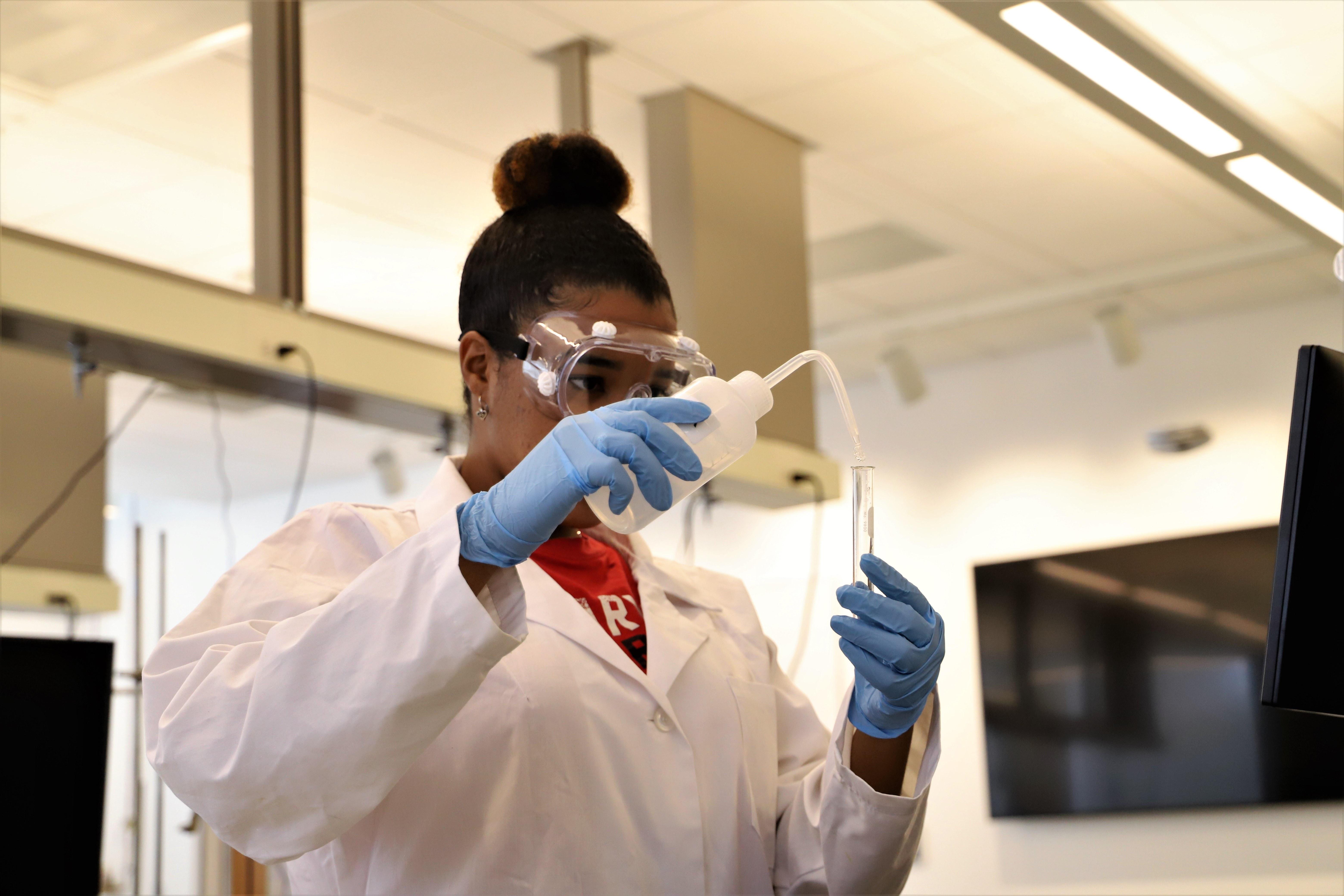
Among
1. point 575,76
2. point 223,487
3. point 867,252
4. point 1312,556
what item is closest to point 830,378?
point 1312,556

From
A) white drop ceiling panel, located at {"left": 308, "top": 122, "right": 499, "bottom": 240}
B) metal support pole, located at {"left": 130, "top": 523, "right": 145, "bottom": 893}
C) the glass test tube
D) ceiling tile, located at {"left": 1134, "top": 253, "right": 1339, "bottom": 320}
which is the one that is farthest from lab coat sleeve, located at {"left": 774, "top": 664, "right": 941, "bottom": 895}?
ceiling tile, located at {"left": 1134, "top": 253, "right": 1339, "bottom": 320}

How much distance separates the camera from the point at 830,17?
2992mm

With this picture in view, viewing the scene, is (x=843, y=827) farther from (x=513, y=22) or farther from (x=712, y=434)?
(x=513, y=22)

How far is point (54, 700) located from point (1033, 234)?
3163 mm

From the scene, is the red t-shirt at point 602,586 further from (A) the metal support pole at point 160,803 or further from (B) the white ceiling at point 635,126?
(A) the metal support pole at point 160,803

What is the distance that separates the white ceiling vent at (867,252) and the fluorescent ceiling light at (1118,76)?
145 centimetres

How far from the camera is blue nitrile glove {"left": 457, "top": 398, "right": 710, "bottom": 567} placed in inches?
39.5

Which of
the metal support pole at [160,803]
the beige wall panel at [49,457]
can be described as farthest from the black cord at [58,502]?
the metal support pole at [160,803]

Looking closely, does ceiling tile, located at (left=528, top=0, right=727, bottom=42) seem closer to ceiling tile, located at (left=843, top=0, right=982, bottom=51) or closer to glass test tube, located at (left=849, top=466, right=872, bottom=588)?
ceiling tile, located at (left=843, top=0, right=982, bottom=51)

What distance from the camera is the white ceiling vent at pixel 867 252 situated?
4.28 metres

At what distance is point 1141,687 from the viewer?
4.73 m

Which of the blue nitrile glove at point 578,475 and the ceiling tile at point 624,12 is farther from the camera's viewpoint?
the ceiling tile at point 624,12

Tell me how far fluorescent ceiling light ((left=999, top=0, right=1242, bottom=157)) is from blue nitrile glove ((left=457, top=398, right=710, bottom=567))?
4.86 ft

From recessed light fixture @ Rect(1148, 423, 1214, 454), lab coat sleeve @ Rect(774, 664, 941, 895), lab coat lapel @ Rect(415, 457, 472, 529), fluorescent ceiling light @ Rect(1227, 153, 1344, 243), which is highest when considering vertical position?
fluorescent ceiling light @ Rect(1227, 153, 1344, 243)
